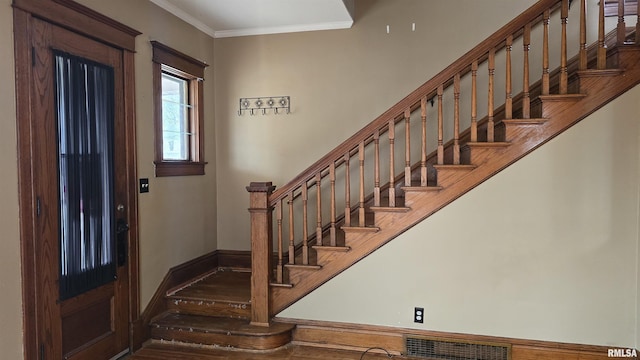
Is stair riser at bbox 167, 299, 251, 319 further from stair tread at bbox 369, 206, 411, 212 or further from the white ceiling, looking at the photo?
the white ceiling

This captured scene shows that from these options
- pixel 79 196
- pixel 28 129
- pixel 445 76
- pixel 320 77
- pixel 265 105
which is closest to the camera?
pixel 28 129

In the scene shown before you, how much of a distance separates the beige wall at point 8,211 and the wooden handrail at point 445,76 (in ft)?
5.78

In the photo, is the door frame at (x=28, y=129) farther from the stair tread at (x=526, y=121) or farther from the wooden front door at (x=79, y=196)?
the stair tread at (x=526, y=121)

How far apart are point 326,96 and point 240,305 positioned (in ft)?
7.28

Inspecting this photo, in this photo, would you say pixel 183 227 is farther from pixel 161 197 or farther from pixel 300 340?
pixel 300 340

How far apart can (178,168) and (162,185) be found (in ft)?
0.95

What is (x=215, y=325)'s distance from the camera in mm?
3166

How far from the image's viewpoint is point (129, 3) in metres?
2.97

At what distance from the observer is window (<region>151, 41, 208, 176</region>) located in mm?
3336

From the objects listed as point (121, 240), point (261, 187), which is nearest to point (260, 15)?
point (261, 187)

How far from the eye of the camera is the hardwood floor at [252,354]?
115 inches

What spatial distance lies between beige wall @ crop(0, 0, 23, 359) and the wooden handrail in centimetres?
176

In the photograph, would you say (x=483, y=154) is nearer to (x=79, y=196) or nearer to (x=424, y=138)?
(x=424, y=138)

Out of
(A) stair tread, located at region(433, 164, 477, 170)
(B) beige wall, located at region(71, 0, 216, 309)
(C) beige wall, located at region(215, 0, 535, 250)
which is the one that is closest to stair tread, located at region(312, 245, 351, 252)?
(A) stair tread, located at region(433, 164, 477, 170)
